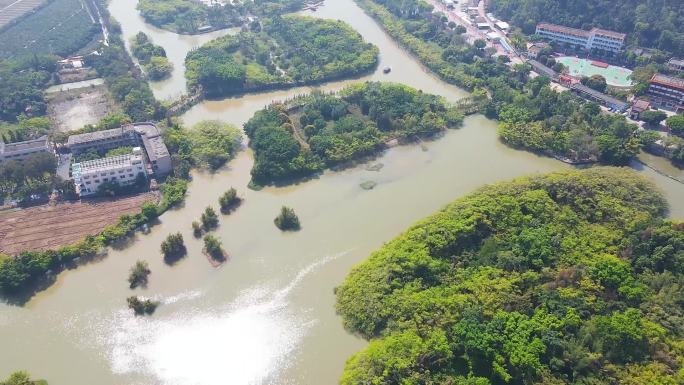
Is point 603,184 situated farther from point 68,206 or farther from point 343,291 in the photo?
point 68,206

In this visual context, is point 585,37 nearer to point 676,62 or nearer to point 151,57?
point 676,62

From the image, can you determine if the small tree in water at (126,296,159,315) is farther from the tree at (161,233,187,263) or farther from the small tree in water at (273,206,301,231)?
the small tree in water at (273,206,301,231)

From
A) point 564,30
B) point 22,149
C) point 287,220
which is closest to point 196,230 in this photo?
point 287,220

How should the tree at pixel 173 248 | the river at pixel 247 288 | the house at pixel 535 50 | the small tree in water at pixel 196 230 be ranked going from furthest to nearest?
1. the house at pixel 535 50
2. the small tree in water at pixel 196 230
3. the tree at pixel 173 248
4. the river at pixel 247 288

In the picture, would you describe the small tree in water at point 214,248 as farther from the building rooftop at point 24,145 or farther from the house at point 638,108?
the house at point 638,108

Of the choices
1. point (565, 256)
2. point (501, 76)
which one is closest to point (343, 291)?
point (565, 256)

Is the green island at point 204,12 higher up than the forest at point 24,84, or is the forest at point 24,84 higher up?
the green island at point 204,12

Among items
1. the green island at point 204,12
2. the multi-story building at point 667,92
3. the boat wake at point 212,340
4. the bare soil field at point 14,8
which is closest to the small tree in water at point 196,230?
the boat wake at point 212,340
